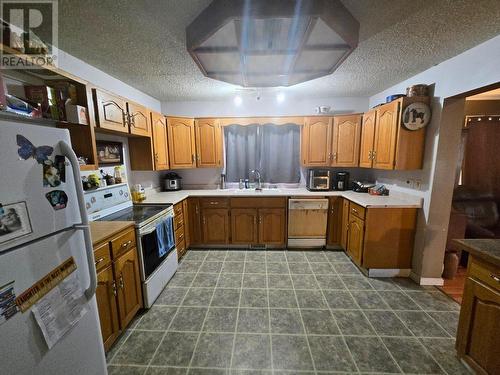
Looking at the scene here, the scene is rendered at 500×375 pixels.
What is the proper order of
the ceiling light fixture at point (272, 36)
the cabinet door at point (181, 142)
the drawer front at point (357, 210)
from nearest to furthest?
1. the ceiling light fixture at point (272, 36)
2. the drawer front at point (357, 210)
3. the cabinet door at point (181, 142)

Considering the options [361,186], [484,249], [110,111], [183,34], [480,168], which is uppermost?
[183,34]

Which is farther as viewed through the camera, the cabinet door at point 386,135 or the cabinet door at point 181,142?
the cabinet door at point 181,142

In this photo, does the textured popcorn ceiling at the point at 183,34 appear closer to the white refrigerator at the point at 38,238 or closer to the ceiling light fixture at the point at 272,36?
the ceiling light fixture at the point at 272,36

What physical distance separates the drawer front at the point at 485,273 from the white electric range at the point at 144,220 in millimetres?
2475

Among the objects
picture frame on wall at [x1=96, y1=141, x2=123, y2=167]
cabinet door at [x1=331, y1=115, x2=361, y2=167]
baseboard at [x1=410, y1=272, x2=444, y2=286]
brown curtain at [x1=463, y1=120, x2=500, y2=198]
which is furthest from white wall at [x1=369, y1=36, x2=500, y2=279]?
picture frame on wall at [x1=96, y1=141, x2=123, y2=167]

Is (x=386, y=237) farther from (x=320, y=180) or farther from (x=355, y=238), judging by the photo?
(x=320, y=180)

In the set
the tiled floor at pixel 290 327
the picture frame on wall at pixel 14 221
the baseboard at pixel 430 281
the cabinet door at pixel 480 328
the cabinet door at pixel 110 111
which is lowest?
the tiled floor at pixel 290 327

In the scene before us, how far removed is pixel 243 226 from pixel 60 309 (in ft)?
7.81

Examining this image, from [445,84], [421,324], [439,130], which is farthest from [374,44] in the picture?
[421,324]

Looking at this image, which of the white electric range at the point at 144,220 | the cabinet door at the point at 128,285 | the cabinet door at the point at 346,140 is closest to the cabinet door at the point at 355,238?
the cabinet door at the point at 346,140

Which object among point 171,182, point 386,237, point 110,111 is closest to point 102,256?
point 110,111

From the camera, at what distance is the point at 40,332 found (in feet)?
2.69

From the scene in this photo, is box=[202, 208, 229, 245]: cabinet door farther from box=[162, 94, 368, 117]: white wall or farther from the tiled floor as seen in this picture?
box=[162, 94, 368, 117]: white wall

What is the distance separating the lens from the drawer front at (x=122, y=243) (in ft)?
4.99
